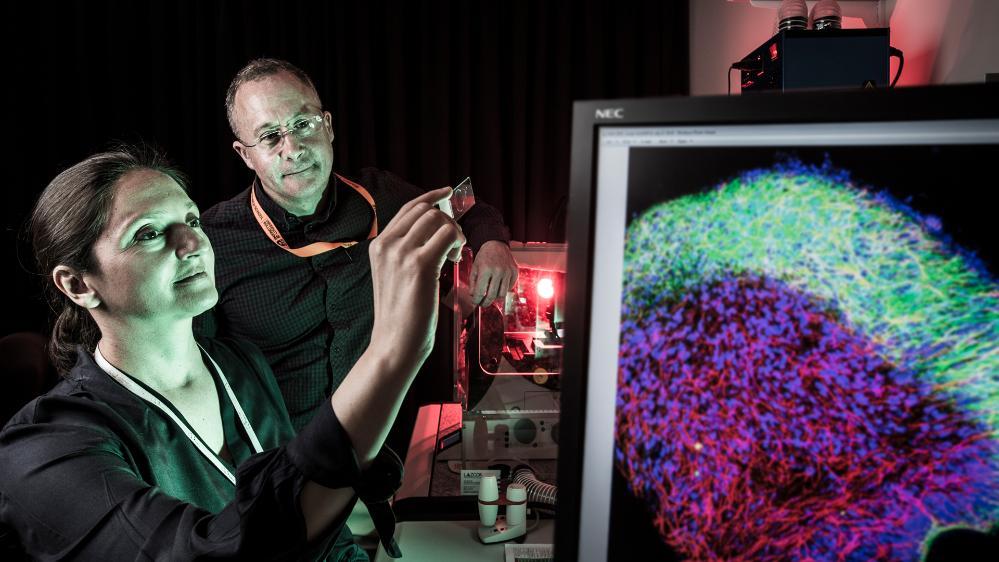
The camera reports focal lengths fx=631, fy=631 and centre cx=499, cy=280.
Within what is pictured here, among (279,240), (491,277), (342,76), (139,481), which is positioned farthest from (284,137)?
(342,76)

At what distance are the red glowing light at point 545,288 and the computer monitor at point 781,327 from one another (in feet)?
3.59

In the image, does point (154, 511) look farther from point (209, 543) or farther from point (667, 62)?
point (667, 62)

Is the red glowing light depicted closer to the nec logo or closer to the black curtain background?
the nec logo

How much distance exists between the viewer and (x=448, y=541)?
1.12m

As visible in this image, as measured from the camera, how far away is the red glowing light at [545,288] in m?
1.62

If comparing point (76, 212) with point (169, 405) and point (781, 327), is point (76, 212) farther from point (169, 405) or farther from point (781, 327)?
point (781, 327)

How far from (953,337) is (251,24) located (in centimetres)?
318

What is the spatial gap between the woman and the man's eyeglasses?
Result: 19.6 inches

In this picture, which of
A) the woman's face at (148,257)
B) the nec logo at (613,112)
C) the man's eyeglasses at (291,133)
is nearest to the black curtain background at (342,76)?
the man's eyeglasses at (291,133)

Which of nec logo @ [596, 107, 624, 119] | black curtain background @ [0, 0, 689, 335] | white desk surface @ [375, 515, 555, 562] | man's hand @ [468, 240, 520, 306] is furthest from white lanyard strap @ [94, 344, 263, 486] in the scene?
black curtain background @ [0, 0, 689, 335]

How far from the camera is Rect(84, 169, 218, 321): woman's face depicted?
3.45 ft

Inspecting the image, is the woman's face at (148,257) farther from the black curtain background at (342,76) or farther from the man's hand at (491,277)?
the black curtain background at (342,76)

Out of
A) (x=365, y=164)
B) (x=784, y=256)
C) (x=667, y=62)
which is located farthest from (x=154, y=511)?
(x=667, y=62)

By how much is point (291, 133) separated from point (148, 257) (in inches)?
30.3
